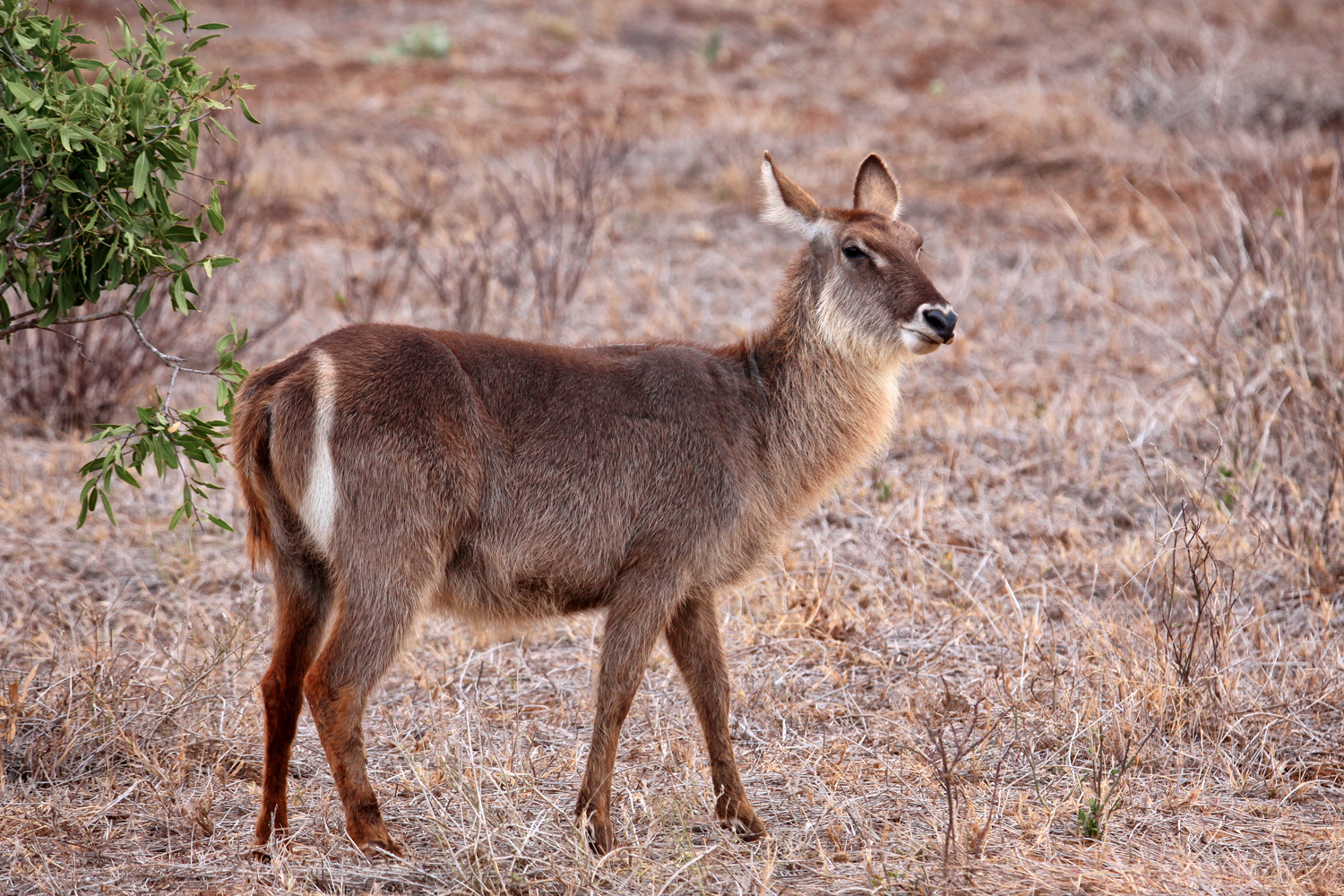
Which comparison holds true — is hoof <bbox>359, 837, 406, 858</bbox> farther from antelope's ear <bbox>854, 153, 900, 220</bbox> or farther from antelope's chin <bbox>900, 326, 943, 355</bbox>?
antelope's ear <bbox>854, 153, 900, 220</bbox>

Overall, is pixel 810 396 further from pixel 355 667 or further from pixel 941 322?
pixel 355 667

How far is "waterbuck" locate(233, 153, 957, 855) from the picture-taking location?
11.6ft

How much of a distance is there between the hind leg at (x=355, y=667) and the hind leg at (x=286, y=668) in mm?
229

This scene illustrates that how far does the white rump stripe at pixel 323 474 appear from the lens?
11.5 ft

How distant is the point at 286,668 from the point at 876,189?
276 cm

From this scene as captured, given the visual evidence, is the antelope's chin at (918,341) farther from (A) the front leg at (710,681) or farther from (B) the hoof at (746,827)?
(B) the hoof at (746,827)

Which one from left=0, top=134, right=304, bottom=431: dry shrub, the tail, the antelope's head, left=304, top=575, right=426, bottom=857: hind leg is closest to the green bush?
the tail

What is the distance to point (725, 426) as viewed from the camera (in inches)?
158

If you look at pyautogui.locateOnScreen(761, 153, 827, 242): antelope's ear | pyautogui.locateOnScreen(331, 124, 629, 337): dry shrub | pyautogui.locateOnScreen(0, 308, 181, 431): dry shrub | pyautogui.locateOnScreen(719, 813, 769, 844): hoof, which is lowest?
pyautogui.locateOnScreen(719, 813, 769, 844): hoof

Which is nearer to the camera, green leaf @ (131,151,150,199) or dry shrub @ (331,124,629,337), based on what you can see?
green leaf @ (131,151,150,199)

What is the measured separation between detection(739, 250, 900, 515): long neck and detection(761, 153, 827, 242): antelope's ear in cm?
9

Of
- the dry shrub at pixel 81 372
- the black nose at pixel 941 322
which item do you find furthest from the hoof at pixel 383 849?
the dry shrub at pixel 81 372

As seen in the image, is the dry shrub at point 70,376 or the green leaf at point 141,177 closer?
the green leaf at point 141,177

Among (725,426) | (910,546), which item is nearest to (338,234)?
(910,546)
